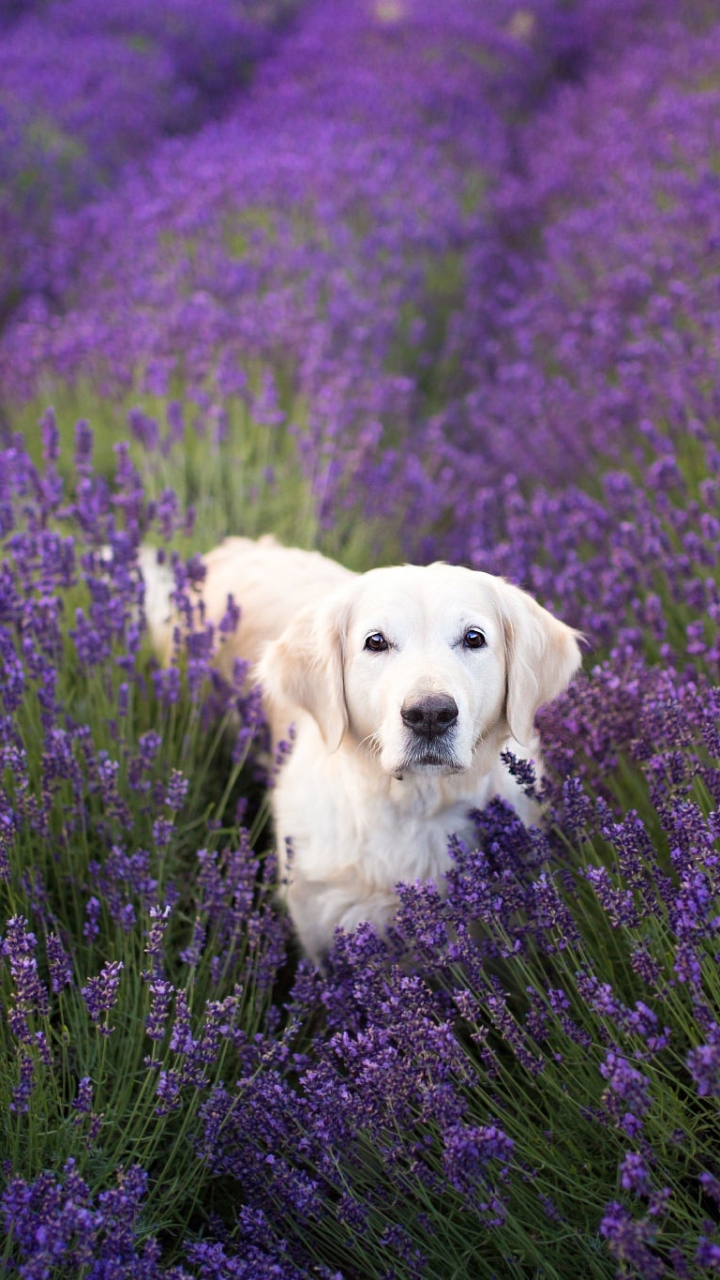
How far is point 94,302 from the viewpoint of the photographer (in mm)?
5258

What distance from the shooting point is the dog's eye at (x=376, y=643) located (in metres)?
2.03

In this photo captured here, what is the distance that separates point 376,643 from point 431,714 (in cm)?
27

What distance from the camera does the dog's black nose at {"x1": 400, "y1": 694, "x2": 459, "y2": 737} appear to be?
1817 millimetres

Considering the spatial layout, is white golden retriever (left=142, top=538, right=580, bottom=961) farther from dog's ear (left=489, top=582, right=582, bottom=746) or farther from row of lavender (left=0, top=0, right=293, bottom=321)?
row of lavender (left=0, top=0, right=293, bottom=321)

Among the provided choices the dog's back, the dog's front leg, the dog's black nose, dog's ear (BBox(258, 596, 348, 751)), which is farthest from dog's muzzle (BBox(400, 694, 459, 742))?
the dog's back

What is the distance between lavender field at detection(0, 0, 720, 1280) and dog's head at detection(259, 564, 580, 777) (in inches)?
8.0

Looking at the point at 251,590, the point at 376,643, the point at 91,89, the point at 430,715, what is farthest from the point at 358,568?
the point at 91,89

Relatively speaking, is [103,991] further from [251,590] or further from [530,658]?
[251,590]

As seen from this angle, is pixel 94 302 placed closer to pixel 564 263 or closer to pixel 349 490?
pixel 349 490

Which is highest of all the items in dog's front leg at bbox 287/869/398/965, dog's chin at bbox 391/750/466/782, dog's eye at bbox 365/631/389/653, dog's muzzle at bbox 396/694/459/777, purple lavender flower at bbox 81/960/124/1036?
dog's eye at bbox 365/631/389/653

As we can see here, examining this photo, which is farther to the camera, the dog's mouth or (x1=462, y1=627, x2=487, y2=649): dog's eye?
(x1=462, y1=627, x2=487, y2=649): dog's eye

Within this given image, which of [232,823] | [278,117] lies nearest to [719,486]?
[232,823]

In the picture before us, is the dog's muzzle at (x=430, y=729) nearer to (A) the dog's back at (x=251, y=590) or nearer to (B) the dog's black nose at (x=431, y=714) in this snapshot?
(B) the dog's black nose at (x=431, y=714)

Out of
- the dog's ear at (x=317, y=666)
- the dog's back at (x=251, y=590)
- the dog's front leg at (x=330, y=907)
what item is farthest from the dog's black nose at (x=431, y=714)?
the dog's back at (x=251, y=590)
